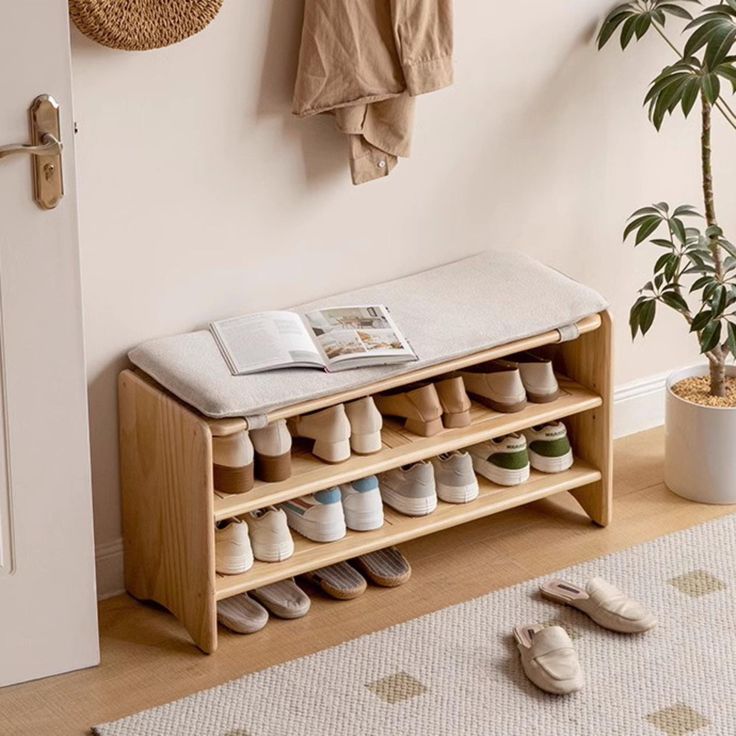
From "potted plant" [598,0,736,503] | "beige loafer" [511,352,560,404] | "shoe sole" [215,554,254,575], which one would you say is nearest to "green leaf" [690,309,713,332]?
"potted plant" [598,0,736,503]

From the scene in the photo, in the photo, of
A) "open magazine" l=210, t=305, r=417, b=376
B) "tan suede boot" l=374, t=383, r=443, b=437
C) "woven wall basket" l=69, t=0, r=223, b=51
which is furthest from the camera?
"tan suede boot" l=374, t=383, r=443, b=437

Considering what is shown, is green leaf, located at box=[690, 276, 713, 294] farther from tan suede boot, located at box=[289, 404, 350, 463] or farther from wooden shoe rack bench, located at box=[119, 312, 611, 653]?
tan suede boot, located at box=[289, 404, 350, 463]

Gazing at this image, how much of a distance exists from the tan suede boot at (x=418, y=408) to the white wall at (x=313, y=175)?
271 millimetres

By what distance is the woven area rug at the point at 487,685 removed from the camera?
2.44 metres

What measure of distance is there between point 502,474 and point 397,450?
303mm

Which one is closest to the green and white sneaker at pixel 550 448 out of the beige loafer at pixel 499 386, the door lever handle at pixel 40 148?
the beige loafer at pixel 499 386

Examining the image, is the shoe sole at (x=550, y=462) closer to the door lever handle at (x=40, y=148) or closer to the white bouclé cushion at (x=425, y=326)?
the white bouclé cushion at (x=425, y=326)

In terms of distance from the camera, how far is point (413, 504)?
2.87 metres

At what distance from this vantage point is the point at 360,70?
8.67 feet

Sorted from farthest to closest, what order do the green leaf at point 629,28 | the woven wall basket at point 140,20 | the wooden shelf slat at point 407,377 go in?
the green leaf at point 629,28
the wooden shelf slat at point 407,377
the woven wall basket at point 140,20

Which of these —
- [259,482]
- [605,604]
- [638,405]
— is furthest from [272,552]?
[638,405]

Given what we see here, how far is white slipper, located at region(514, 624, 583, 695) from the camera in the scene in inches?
98.7

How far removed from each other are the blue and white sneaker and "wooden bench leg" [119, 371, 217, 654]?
0.26 m

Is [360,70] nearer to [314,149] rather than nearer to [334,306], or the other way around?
[314,149]
